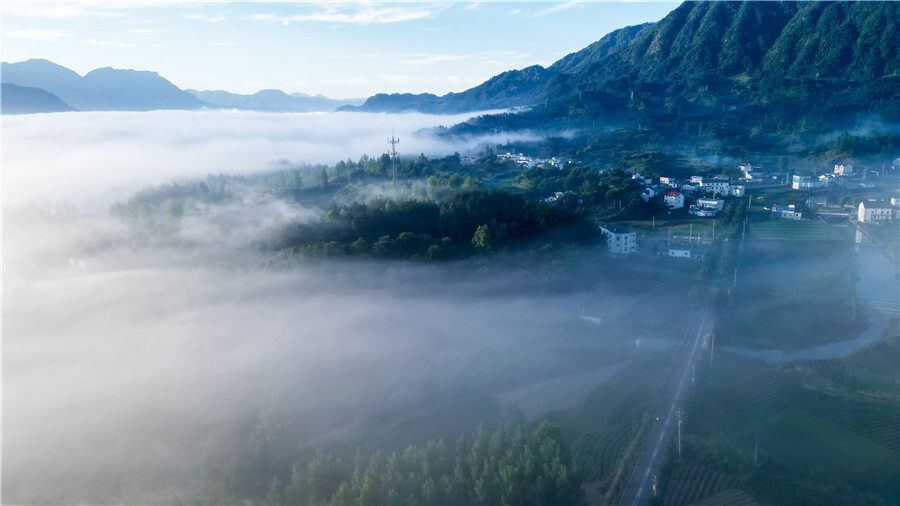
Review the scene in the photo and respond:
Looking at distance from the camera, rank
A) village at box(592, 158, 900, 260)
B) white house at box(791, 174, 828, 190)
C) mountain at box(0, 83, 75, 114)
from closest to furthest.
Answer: village at box(592, 158, 900, 260) < mountain at box(0, 83, 75, 114) < white house at box(791, 174, 828, 190)

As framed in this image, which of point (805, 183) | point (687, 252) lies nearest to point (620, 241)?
point (687, 252)

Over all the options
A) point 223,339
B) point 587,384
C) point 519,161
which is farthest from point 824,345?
point 519,161

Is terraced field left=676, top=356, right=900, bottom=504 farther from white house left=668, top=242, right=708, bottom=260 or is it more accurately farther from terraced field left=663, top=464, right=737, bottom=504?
white house left=668, top=242, right=708, bottom=260

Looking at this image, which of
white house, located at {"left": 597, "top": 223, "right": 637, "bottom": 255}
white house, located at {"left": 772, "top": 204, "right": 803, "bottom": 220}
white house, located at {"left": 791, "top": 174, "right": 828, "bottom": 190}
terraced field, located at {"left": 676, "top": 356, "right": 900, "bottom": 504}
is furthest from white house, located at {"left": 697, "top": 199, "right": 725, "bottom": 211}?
terraced field, located at {"left": 676, "top": 356, "right": 900, "bottom": 504}

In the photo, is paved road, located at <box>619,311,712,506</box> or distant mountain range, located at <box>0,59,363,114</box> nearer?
paved road, located at <box>619,311,712,506</box>

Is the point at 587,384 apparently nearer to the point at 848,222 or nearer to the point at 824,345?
the point at 824,345
